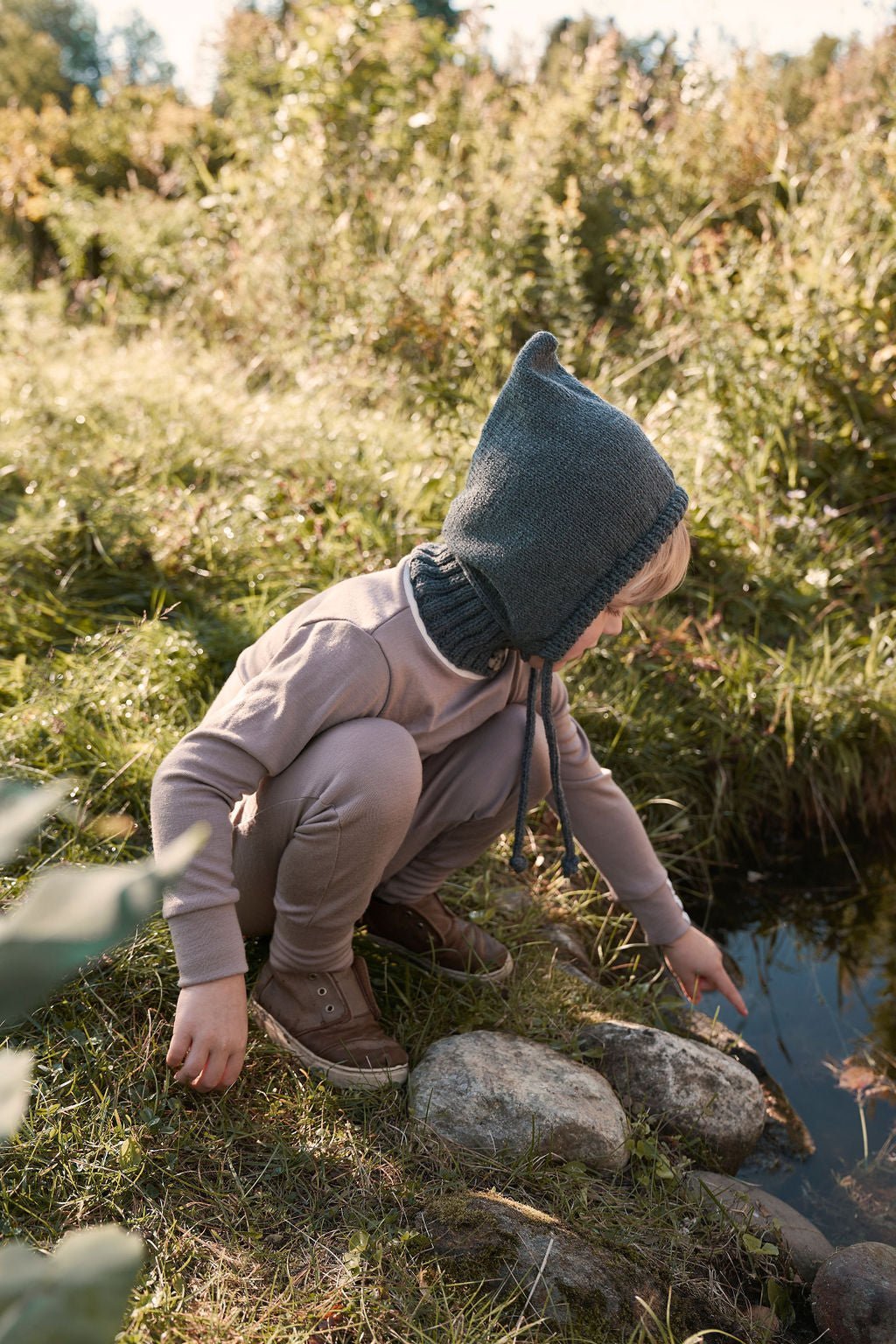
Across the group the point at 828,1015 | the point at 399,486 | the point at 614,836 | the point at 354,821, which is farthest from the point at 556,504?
the point at 399,486

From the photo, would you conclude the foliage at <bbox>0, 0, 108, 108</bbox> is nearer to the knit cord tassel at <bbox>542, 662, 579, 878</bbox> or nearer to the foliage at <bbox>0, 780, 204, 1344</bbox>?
the knit cord tassel at <bbox>542, 662, 579, 878</bbox>

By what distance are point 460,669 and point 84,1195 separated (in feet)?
3.15

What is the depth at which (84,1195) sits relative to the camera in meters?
1.56

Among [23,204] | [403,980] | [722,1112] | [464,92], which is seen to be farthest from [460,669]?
[23,204]

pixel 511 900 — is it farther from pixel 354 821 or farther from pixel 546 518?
pixel 546 518

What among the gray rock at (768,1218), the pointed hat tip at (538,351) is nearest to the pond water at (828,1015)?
the gray rock at (768,1218)

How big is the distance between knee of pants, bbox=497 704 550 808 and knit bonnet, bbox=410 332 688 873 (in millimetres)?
209

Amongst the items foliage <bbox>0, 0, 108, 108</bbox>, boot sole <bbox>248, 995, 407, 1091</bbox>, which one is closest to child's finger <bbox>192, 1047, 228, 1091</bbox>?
boot sole <bbox>248, 995, 407, 1091</bbox>

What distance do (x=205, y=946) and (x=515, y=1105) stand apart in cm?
60

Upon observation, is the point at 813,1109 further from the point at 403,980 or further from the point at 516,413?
the point at 516,413

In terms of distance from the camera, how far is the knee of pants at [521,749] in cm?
200

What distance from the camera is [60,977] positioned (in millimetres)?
521

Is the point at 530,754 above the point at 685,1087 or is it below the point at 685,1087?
above

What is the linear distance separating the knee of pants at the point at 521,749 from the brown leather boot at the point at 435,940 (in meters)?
0.32
